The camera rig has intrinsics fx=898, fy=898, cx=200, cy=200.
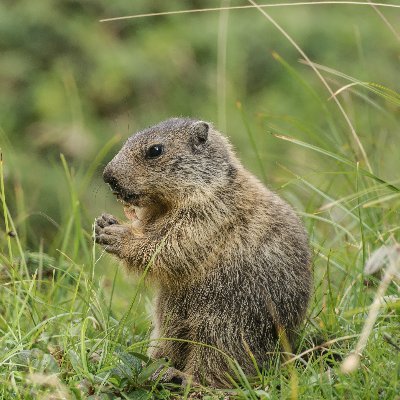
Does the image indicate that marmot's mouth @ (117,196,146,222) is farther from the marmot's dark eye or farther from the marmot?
the marmot's dark eye

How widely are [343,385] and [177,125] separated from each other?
1992 millimetres

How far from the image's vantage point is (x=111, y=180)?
4938 mm

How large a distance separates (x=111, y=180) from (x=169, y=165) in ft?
1.13

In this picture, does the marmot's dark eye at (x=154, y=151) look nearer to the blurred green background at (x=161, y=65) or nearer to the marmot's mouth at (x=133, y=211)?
the marmot's mouth at (x=133, y=211)

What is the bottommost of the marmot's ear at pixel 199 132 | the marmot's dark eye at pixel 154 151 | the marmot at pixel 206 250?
the marmot at pixel 206 250

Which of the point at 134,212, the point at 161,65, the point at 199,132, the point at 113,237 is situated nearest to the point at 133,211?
the point at 134,212

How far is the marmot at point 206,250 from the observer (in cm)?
472

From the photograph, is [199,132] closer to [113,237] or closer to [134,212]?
[134,212]

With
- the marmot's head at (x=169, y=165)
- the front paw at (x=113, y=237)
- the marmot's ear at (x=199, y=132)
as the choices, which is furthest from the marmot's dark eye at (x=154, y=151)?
the front paw at (x=113, y=237)

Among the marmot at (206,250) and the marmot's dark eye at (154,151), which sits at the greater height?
the marmot's dark eye at (154,151)

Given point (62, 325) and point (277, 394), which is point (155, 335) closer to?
point (62, 325)

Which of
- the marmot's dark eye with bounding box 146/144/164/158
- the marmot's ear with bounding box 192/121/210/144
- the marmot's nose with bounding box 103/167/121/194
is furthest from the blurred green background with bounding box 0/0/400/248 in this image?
the marmot's nose with bounding box 103/167/121/194

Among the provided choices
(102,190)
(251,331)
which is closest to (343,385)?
(251,331)

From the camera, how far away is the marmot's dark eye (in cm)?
508
